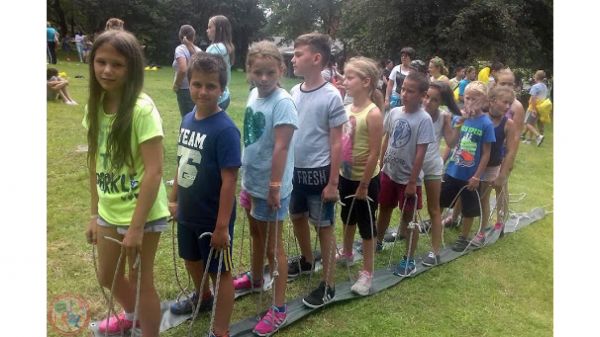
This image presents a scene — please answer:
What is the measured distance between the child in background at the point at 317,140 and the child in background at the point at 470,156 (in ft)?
5.33

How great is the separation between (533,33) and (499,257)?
6.31 ft

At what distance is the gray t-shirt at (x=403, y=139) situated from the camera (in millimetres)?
Result: 3334

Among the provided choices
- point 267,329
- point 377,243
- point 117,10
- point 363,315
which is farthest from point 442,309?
point 117,10

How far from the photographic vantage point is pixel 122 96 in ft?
6.36

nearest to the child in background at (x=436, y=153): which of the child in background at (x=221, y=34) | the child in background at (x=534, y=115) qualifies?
the child in background at (x=221, y=34)

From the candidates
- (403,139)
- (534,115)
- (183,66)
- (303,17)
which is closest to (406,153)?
(403,139)

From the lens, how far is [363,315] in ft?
9.71

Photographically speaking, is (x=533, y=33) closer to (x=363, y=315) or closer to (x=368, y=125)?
(x=368, y=125)

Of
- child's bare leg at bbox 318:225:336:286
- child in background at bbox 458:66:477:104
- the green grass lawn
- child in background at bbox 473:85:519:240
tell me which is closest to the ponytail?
child in background at bbox 473:85:519:240

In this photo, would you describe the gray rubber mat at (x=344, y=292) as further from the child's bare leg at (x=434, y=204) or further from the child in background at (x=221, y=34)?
the child in background at (x=221, y=34)

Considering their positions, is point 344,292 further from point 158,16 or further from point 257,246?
point 158,16

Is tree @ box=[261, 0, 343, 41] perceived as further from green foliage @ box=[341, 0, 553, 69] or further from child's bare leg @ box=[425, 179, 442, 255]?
child's bare leg @ box=[425, 179, 442, 255]

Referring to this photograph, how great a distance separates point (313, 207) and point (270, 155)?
555mm

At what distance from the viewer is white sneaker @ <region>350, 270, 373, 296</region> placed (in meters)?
3.17
